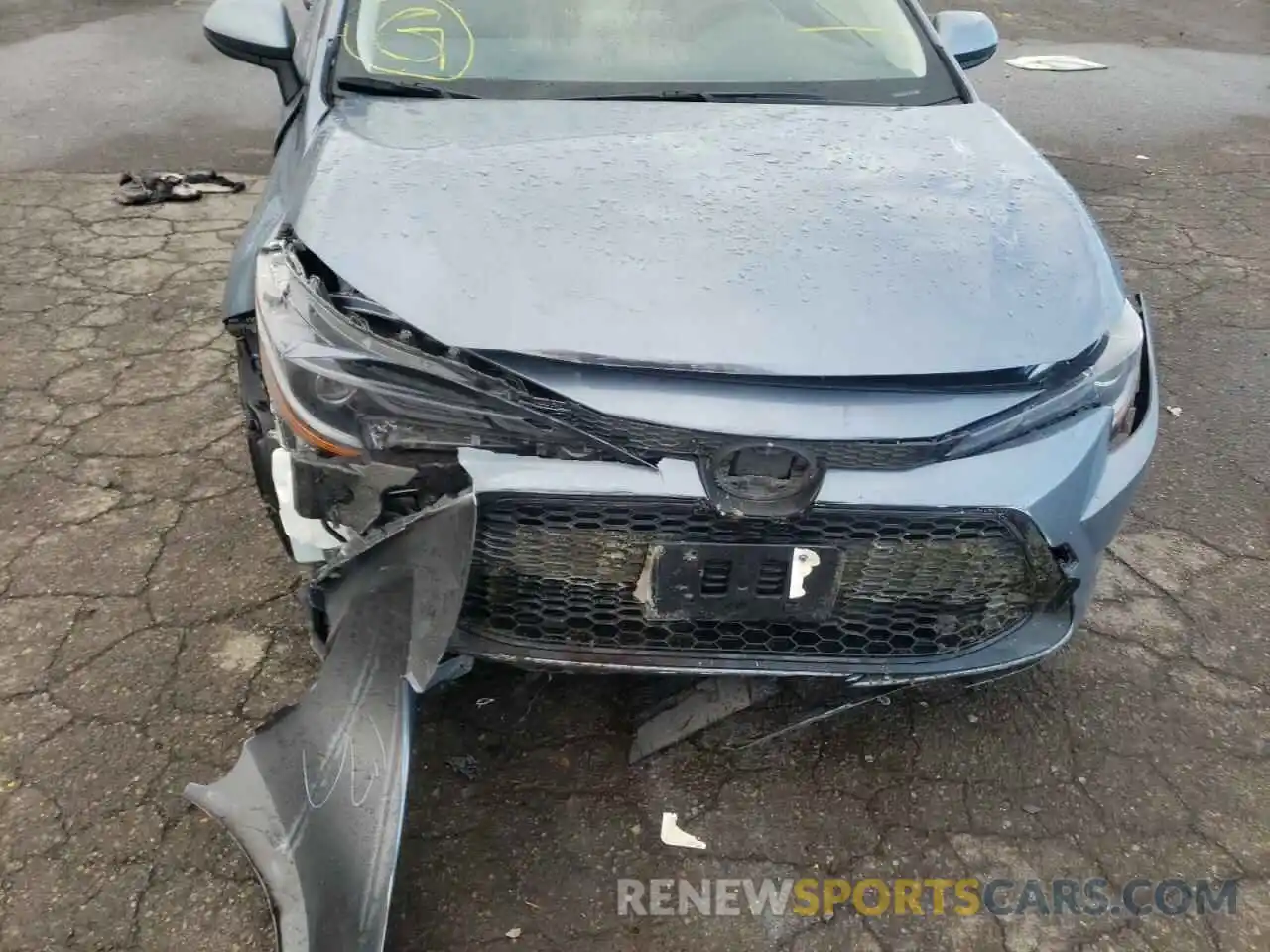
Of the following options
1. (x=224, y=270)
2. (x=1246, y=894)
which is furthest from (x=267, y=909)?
(x=224, y=270)

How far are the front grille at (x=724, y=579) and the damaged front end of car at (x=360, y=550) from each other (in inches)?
3.9

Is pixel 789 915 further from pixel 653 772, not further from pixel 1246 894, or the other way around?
pixel 1246 894

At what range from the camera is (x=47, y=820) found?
2020 mm

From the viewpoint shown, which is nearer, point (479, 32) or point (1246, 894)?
point (1246, 894)

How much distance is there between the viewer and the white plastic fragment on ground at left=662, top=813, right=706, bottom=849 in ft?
6.79

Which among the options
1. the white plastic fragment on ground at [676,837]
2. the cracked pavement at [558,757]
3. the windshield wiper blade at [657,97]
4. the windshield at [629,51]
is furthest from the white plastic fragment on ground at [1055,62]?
the white plastic fragment on ground at [676,837]

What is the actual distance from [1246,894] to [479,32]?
2648 mm

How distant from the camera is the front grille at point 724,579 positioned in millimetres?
1762

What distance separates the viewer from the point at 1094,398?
6.31 feet

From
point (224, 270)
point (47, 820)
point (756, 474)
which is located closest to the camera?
point (756, 474)

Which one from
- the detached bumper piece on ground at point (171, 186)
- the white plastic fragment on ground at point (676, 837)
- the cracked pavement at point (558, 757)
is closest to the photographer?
the cracked pavement at point (558, 757)

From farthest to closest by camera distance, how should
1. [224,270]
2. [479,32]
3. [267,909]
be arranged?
[224,270] < [479,32] < [267,909]

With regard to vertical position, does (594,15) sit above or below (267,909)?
above

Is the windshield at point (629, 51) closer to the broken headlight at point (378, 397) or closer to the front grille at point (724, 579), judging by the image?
the broken headlight at point (378, 397)
